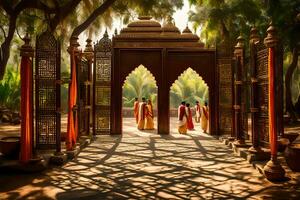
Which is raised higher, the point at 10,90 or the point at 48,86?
the point at 10,90

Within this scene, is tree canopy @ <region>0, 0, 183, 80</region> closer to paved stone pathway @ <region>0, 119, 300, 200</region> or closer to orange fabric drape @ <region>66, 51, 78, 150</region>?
orange fabric drape @ <region>66, 51, 78, 150</region>

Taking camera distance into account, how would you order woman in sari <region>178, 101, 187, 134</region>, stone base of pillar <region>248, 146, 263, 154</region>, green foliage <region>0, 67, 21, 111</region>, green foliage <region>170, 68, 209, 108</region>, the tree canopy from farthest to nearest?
1. green foliage <region>170, 68, 209, 108</region>
2. green foliage <region>0, 67, 21, 111</region>
3. woman in sari <region>178, 101, 187, 134</region>
4. the tree canopy
5. stone base of pillar <region>248, 146, 263, 154</region>

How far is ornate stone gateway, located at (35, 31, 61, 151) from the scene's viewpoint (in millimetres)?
7477

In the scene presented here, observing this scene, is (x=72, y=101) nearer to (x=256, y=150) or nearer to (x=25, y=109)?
(x=25, y=109)

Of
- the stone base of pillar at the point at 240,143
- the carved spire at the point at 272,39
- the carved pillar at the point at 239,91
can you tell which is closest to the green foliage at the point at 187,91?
the carved pillar at the point at 239,91

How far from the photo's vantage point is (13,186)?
556 centimetres

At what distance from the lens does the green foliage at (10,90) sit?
709 inches

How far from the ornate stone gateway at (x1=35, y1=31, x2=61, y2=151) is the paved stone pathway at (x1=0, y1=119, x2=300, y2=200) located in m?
0.97

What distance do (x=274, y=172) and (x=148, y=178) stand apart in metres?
2.09

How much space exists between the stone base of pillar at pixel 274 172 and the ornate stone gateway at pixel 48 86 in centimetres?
422

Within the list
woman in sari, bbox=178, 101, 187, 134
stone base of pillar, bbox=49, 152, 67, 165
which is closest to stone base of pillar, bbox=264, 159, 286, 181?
stone base of pillar, bbox=49, 152, 67, 165

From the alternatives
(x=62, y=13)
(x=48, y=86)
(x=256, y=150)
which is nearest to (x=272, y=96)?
(x=256, y=150)

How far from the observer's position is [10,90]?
60.1ft

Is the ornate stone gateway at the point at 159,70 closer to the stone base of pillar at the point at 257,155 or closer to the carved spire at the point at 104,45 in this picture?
the carved spire at the point at 104,45
